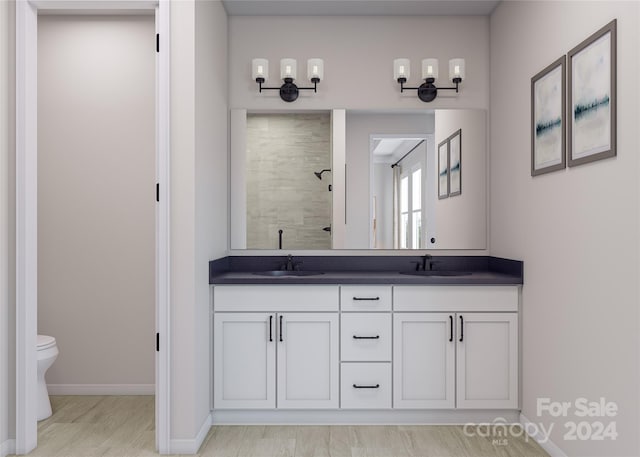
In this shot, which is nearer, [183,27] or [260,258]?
[183,27]

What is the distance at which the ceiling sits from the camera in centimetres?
319

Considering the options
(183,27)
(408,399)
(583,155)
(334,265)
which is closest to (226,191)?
(334,265)

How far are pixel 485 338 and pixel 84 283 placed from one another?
262 centimetres

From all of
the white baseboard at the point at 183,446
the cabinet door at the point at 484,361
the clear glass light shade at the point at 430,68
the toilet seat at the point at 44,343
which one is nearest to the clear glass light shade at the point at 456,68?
the clear glass light shade at the point at 430,68

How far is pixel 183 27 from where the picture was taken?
2.52m

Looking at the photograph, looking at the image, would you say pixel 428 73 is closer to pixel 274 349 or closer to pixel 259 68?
pixel 259 68

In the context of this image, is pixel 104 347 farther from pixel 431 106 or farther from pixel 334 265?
→ pixel 431 106

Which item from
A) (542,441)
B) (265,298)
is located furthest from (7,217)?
(542,441)

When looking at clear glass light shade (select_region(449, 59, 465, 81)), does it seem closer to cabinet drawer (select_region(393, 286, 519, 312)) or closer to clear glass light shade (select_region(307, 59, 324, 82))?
clear glass light shade (select_region(307, 59, 324, 82))

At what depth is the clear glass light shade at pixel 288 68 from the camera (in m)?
3.30

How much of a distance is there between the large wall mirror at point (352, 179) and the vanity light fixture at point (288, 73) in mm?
157

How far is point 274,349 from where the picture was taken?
2.86 m

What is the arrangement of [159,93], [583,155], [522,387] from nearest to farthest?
[583,155] → [159,93] → [522,387]

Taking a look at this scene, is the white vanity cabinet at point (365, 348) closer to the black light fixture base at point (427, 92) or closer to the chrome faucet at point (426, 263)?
the chrome faucet at point (426, 263)
